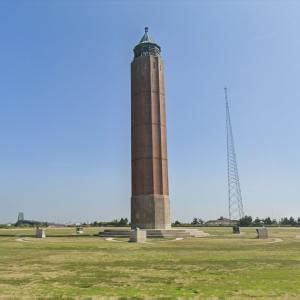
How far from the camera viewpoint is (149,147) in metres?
45.9

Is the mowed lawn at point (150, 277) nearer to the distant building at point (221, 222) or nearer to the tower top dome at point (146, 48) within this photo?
the tower top dome at point (146, 48)

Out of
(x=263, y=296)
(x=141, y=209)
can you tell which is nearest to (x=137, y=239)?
(x=141, y=209)

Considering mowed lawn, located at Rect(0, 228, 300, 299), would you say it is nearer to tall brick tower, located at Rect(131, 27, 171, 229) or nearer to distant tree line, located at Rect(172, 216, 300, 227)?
tall brick tower, located at Rect(131, 27, 171, 229)

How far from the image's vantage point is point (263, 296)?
968cm

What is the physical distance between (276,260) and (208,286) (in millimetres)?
7396

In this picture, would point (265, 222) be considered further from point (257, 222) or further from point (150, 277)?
point (150, 277)

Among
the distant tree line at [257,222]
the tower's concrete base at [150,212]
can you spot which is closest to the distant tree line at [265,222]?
the distant tree line at [257,222]

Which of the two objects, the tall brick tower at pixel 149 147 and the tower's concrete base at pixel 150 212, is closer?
the tower's concrete base at pixel 150 212

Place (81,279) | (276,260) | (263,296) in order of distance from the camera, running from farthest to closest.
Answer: (276,260)
(81,279)
(263,296)

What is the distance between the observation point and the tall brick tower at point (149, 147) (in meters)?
45.1

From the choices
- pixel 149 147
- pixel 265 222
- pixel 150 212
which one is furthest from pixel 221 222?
pixel 149 147

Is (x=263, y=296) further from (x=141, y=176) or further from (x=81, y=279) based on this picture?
(x=141, y=176)

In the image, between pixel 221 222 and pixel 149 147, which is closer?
pixel 149 147

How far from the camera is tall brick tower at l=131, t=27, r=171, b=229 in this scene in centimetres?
4509
